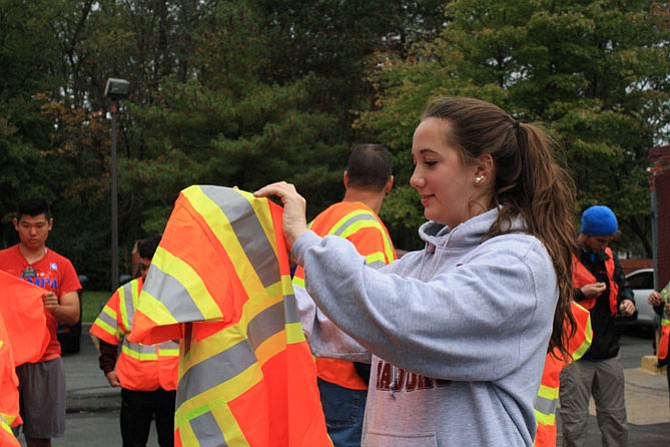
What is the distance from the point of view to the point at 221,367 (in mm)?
2910

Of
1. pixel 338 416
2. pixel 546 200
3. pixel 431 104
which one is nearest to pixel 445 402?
pixel 546 200

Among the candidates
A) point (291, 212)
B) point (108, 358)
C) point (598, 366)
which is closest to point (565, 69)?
point (598, 366)

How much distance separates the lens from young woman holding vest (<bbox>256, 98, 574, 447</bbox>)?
6.39ft

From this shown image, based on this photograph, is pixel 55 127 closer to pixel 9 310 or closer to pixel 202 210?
Answer: pixel 9 310

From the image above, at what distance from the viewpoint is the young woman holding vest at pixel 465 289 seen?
6.39 ft

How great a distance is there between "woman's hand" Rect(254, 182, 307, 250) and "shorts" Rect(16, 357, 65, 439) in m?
4.55

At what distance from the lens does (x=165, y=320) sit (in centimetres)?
266

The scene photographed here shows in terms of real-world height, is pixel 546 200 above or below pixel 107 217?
above

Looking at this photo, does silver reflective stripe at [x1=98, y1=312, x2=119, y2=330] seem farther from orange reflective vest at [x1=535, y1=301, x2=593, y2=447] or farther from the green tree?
the green tree

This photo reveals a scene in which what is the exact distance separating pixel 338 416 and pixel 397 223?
812 inches

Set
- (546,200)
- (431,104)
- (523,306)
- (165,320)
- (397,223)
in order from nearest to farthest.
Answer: (523,306), (546,200), (431,104), (165,320), (397,223)

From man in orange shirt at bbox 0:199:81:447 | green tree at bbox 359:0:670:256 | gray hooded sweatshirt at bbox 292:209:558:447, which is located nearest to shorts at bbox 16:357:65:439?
man in orange shirt at bbox 0:199:81:447

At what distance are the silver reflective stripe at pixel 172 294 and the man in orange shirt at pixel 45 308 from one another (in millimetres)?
3763

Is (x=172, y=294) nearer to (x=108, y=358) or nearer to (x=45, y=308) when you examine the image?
(x=45, y=308)
